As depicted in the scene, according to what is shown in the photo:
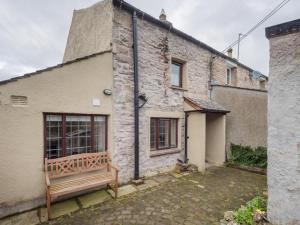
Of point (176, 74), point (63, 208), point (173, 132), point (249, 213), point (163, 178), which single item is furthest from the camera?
point (176, 74)

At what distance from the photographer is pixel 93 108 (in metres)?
5.39

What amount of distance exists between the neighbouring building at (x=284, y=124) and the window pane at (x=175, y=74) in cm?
501

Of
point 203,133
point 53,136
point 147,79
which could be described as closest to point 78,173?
point 53,136

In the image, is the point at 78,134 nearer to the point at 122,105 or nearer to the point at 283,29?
the point at 122,105

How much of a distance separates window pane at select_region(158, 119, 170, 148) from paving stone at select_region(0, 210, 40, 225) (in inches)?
188

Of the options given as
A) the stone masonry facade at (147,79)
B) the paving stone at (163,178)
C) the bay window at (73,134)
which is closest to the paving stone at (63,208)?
the bay window at (73,134)

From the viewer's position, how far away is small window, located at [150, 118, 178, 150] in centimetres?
733

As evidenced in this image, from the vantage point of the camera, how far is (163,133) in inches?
307

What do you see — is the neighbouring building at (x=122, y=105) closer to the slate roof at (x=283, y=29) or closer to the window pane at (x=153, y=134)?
the window pane at (x=153, y=134)

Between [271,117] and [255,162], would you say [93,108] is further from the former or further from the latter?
[255,162]

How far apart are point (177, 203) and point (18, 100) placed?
192 inches

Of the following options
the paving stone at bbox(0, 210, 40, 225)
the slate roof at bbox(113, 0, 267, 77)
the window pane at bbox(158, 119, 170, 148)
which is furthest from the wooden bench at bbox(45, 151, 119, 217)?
the slate roof at bbox(113, 0, 267, 77)

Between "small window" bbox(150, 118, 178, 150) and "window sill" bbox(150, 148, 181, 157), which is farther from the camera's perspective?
"small window" bbox(150, 118, 178, 150)

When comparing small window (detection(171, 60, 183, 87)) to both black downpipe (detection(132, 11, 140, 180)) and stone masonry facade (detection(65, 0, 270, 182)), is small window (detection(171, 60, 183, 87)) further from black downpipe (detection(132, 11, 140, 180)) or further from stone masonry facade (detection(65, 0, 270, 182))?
black downpipe (detection(132, 11, 140, 180))
